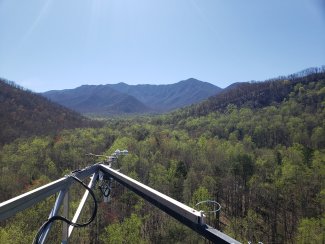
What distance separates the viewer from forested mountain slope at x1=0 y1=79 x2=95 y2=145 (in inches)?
3882

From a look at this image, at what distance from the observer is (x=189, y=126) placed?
115625mm

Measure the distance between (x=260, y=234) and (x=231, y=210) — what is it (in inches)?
371

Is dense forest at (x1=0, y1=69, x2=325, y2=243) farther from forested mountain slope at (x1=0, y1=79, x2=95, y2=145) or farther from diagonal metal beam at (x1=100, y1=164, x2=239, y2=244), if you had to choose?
forested mountain slope at (x1=0, y1=79, x2=95, y2=145)

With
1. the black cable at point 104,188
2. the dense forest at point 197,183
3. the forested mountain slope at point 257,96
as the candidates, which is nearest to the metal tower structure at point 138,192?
the black cable at point 104,188

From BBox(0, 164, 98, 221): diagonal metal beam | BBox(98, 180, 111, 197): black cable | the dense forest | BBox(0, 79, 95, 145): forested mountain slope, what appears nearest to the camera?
BBox(0, 164, 98, 221): diagonal metal beam

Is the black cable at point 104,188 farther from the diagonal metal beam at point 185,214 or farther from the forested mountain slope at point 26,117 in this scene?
the forested mountain slope at point 26,117

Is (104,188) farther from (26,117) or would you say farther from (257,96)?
(257,96)

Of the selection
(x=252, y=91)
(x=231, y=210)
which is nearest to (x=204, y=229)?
(x=231, y=210)

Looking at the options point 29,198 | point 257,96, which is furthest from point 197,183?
point 257,96

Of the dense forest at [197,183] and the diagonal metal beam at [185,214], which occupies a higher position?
the diagonal metal beam at [185,214]

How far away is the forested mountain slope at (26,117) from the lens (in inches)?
3882

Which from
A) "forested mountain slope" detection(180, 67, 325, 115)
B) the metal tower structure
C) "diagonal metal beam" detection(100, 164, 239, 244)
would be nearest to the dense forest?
the metal tower structure

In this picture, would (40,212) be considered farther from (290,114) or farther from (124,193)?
(290,114)

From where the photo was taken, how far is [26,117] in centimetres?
11381
